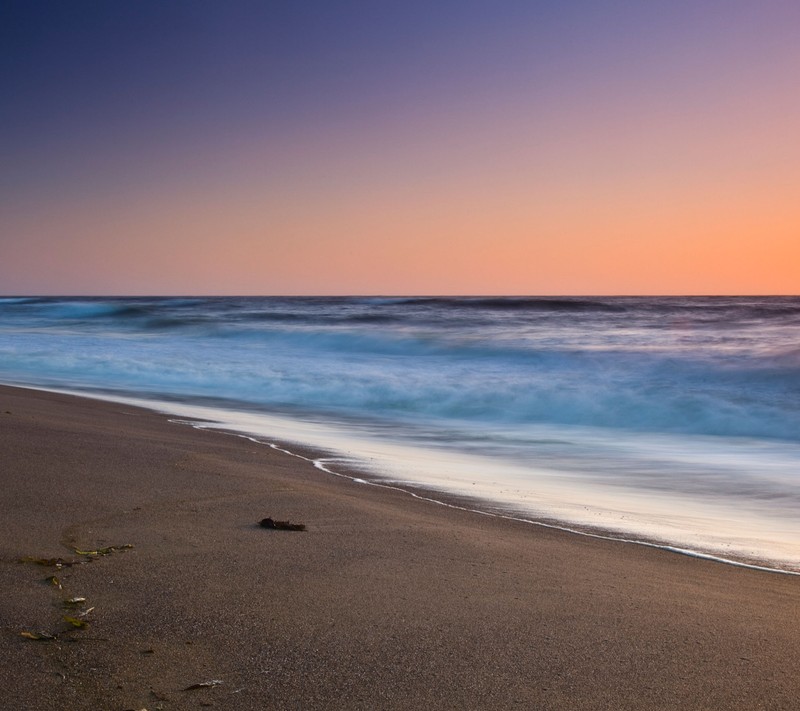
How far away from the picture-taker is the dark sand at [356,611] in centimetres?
180

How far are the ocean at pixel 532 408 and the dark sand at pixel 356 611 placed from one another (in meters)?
0.83

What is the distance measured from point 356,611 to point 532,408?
9588 millimetres

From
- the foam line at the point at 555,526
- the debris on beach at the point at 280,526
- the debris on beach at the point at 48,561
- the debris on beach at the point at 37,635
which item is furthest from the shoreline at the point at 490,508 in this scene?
the debris on beach at the point at 37,635

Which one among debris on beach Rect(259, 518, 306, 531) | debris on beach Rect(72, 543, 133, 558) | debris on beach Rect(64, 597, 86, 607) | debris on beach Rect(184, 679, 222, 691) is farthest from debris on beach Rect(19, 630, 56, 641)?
debris on beach Rect(259, 518, 306, 531)

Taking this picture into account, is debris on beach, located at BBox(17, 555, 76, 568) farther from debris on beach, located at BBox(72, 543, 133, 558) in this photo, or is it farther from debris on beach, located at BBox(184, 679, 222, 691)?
debris on beach, located at BBox(184, 679, 222, 691)

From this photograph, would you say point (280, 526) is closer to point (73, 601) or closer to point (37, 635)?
point (73, 601)

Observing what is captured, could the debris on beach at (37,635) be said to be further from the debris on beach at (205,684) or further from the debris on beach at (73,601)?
the debris on beach at (205,684)

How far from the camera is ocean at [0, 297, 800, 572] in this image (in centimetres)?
481

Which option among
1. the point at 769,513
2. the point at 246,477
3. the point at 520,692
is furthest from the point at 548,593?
the point at 769,513

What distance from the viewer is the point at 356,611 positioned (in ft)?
7.41

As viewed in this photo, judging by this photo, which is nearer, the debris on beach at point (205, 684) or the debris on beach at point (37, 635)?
the debris on beach at point (205, 684)

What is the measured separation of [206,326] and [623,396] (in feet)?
68.3

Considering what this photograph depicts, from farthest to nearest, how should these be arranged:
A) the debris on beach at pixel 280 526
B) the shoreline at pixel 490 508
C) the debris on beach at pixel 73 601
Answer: the shoreline at pixel 490 508 → the debris on beach at pixel 280 526 → the debris on beach at pixel 73 601

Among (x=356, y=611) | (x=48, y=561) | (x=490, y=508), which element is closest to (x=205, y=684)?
(x=356, y=611)
